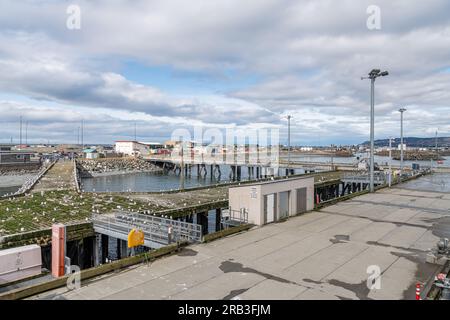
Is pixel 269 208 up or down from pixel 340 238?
up

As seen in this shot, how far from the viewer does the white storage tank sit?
10.0m

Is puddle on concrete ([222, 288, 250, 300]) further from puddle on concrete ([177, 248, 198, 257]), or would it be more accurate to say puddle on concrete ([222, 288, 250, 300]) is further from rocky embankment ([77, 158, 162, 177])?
rocky embankment ([77, 158, 162, 177])

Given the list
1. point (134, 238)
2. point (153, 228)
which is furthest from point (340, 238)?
point (134, 238)

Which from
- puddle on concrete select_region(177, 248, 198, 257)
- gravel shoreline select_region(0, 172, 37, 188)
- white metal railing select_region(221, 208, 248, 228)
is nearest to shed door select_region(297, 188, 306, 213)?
white metal railing select_region(221, 208, 248, 228)

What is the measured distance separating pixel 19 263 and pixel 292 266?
8644 millimetres

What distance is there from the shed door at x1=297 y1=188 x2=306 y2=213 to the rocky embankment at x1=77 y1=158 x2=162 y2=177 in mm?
65736

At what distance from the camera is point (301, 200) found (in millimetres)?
18125

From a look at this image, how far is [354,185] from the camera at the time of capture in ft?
140

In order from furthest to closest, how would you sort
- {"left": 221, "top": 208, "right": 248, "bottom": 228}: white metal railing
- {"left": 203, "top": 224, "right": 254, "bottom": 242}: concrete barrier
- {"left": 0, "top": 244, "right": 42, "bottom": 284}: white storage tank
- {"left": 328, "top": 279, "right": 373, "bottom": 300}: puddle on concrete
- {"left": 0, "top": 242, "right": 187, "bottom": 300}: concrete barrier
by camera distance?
{"left": 221, "top": 208, "right": 248, "bottom": 228}: white metal railing
{"left": 203, "top": 224, "right": 254, "bottom": 242}: concrete barrier
{"left": 0, "top": 244, "right": 42, "bottom": 284}: white storage tank
{"left": 328, "top": 279, "right": 373, "bottom": 300}: puddle on concrete
{"left": 0, "top": 242, "right": 187, "bottom": 300}: concrete barrier

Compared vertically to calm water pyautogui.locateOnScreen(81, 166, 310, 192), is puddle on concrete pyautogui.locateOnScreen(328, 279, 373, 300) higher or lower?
higher

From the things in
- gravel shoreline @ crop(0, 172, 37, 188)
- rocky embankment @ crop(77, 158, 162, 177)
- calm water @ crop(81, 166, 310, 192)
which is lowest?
calm water @ crop(81, 166, 310, 192)

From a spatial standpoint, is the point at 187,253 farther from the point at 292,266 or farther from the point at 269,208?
the point at 269,208

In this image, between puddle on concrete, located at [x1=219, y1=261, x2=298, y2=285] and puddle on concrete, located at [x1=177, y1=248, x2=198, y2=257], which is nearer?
puddle on concrete, located at [x1=219, y1=261, x2=298, y2=285]

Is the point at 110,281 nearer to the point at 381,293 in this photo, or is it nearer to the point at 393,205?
the point at 381,293
